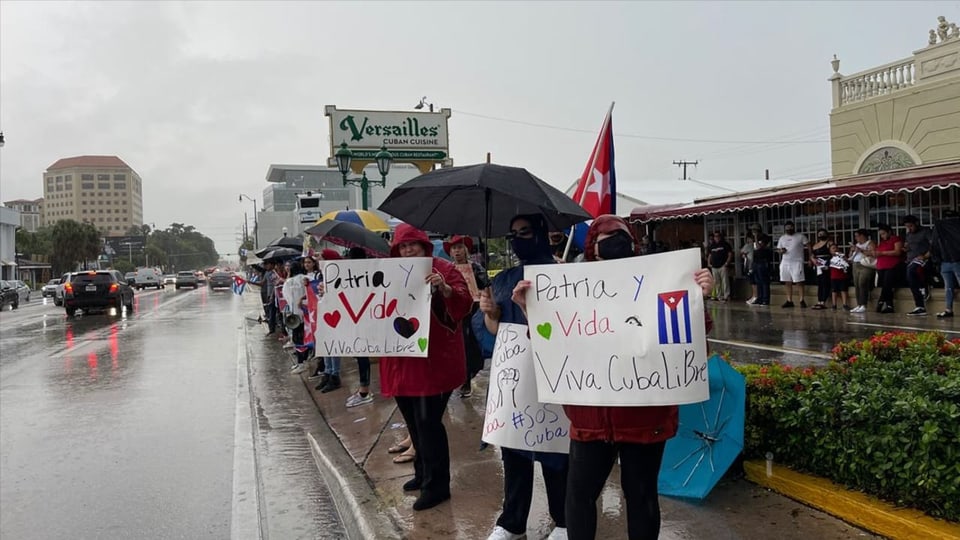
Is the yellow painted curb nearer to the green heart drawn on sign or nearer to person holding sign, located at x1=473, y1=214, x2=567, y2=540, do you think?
person holding sign, located at x1=473, y1=214, x2=567, y2=540

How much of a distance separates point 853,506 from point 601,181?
288cm

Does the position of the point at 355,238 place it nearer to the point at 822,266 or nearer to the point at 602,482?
the point at 602,482

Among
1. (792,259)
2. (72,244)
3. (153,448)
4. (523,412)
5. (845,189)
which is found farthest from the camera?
(72,244)

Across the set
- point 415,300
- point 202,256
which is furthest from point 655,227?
point 202,256

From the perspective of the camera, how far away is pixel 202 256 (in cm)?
17612

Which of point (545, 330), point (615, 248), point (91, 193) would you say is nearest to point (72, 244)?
point (545, 330)

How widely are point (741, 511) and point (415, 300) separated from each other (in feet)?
7.58

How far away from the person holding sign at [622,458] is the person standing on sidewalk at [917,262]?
11.5 meters

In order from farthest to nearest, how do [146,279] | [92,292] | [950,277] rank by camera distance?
[146,279], [92,292], [950,277]

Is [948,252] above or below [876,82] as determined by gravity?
below

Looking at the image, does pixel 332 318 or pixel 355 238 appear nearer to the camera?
pixel 332 318

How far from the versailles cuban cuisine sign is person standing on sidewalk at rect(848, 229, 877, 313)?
13.5m

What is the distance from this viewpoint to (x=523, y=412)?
3.75 metres

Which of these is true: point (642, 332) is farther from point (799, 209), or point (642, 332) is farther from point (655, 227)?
point (655, 227)
